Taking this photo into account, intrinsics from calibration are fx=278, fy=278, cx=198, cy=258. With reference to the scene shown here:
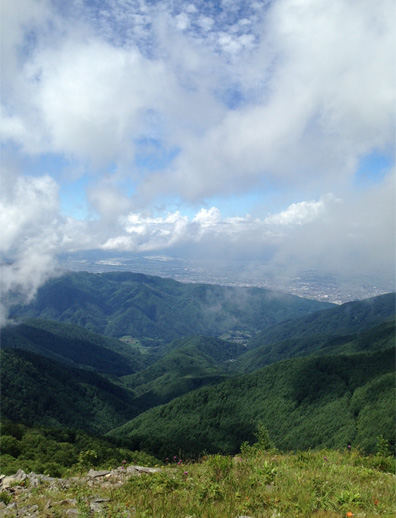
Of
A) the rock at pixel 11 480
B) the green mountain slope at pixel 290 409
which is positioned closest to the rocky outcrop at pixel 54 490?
the rock at pixel 11 480

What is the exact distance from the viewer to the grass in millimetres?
8727

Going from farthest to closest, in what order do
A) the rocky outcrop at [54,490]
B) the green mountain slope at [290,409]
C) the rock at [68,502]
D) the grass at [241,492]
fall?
the green mountain slope at [290,409], the rock at [68,502], the rocky outcrop at [54,490], the grass at [241,492]

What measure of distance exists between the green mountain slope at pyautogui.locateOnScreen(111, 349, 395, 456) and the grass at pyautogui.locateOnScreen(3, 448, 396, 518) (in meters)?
90.8

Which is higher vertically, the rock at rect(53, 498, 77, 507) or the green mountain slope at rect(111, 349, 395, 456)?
the rock at rect(53, 498, 77, 507)

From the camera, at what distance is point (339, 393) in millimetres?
137500

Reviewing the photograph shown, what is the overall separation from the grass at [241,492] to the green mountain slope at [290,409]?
9079 cm

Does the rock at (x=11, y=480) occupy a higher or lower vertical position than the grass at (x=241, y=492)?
lower

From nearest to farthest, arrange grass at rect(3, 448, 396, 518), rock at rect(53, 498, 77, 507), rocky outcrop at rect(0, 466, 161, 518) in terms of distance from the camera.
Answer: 1. grass at rect(3, 448, 396, 518)
2. rocky outcrop at rect(0, 466, 161, 518)
3. rock at rect(53, 498, 77, 507)

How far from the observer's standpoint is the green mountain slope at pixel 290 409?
107 m

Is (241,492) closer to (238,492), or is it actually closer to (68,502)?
(238,492)

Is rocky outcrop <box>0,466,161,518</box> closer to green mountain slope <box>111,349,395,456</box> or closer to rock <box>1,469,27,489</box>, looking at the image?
rock <box>1,469,27,489</box>

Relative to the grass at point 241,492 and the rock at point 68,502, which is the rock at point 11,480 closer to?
the grass at point 241,492

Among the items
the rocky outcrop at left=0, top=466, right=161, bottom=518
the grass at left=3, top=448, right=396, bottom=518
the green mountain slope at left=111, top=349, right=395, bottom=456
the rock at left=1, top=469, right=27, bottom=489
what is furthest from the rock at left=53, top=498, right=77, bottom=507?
the green mountain slope at left=111, top=349, right=395, bottom=456

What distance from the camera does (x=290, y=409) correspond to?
14675cm
